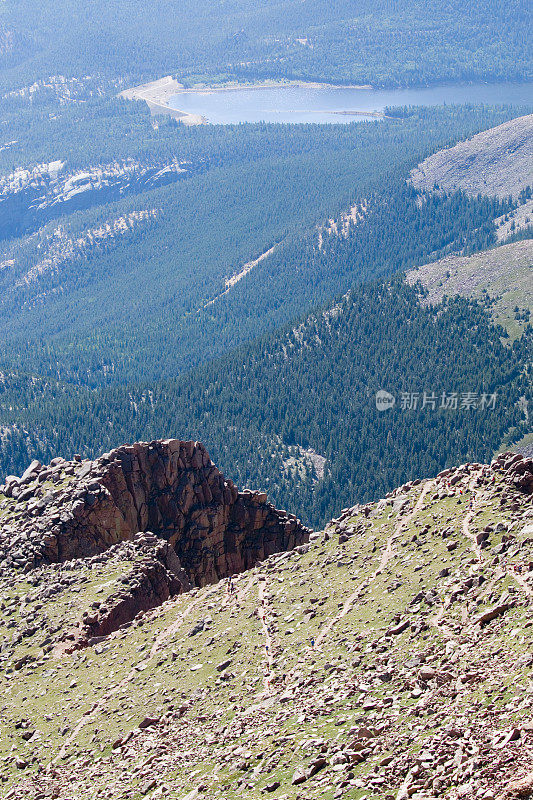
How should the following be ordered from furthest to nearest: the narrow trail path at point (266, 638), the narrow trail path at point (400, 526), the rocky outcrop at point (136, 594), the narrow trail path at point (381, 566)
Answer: the rocky outcrop at point (136, 594), the narrow trail path at point (400, 526), the narrow trail path at point (381, 566), the narrow trail path at point (266, 638)

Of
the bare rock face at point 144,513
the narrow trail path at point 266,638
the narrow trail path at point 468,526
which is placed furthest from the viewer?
the bare rock face at point 144,513

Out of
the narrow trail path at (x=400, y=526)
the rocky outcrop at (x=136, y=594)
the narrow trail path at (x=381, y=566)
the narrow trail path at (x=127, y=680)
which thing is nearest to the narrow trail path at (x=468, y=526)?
the narrow trail path at (x=400, y=526)

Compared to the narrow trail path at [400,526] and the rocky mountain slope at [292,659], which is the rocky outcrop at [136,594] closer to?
the rocky mountain slope at [292,659]

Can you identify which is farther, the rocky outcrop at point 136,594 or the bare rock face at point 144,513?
the bare rock face at point 144,513

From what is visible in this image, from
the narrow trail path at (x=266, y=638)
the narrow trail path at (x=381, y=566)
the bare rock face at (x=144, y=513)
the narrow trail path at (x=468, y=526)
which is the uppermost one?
the narrow trail path at (x=468, y=526)

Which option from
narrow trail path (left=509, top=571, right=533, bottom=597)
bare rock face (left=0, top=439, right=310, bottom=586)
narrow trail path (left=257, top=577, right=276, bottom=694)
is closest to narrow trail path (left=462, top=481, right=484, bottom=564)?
narrow trail path (left=509, top=571, right=533, bottom=597)

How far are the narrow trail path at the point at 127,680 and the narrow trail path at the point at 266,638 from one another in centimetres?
456

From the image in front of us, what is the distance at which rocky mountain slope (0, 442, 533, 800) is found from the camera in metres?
42.9

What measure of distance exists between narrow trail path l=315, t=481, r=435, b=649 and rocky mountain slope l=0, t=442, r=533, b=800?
162 mm

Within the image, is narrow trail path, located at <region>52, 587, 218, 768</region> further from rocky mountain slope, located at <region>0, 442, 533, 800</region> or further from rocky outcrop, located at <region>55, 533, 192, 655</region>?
rocky outcrop, located at <region>55, 533, 192, 655</region>

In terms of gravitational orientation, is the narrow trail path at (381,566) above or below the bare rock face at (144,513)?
above

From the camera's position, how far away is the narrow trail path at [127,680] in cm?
5900

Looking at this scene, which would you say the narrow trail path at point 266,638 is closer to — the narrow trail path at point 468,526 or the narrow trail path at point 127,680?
the narrow trail path at point 127,680

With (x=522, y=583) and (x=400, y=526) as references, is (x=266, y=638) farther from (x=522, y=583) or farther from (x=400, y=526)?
(x=522, y=583)
